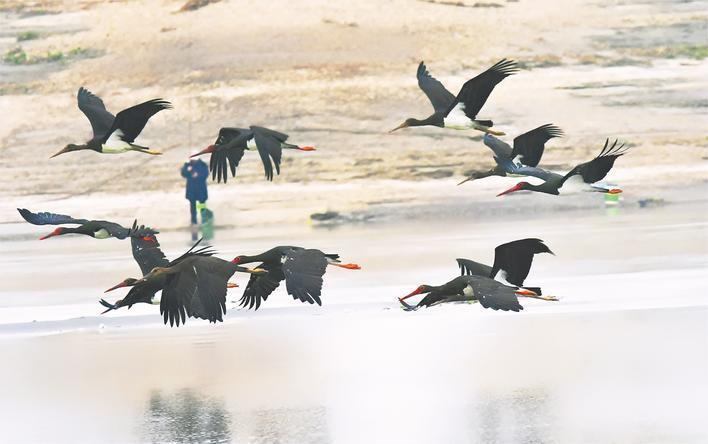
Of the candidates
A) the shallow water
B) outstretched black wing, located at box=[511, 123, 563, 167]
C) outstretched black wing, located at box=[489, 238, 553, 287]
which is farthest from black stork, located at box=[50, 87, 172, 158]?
outstretched black wing, located at box=[511, 123, 563, 167]

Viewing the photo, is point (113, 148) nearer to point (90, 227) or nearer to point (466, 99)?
point (90, 227)

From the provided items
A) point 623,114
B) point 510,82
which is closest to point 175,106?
point 510,82

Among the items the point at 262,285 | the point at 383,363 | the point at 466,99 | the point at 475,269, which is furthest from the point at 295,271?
the point at 466,99

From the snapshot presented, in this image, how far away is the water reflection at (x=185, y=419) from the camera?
1245 centimetres

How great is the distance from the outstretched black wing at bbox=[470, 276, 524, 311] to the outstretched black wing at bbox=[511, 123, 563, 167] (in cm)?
318

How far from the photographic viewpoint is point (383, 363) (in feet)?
49.3

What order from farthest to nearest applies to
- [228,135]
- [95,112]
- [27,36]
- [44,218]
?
[27,36], [228,135], [95,112], [44,218]

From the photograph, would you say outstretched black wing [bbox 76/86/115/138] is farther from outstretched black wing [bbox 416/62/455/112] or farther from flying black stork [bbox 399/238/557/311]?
flying black stork [bbox 399/238/557/311]

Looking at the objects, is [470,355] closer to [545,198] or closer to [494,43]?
[545,198]

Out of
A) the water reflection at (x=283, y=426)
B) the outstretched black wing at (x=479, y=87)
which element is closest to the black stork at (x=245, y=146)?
the outstretched black wing at (x=479, y=87)

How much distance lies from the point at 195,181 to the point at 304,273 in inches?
650

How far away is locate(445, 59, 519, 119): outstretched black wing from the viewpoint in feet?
49.6

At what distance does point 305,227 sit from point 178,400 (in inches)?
612

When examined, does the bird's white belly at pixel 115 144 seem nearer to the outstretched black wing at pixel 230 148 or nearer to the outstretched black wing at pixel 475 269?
the outstretched black wing at pixel 230 148
